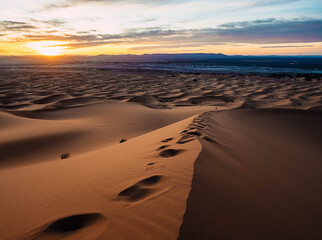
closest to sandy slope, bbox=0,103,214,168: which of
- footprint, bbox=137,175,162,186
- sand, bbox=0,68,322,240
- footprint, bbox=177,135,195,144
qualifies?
sand, bbox=0,68,322,240

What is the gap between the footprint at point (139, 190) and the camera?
7.72ft

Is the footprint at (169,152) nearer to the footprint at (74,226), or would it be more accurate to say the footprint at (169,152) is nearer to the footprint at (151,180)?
the footprint at (151,180)

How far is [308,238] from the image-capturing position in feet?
6.31

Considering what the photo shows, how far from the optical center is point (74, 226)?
Answer: 6.61 ft

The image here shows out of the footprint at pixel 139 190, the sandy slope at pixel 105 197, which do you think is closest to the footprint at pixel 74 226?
the sandy slope at pixel 105 197

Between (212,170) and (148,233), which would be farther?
(212,170)

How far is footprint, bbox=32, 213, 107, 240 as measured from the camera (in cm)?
187

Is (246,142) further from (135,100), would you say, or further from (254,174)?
(135,100)

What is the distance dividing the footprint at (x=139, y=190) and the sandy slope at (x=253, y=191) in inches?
18.0

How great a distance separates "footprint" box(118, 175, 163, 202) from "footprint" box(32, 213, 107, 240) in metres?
0.36

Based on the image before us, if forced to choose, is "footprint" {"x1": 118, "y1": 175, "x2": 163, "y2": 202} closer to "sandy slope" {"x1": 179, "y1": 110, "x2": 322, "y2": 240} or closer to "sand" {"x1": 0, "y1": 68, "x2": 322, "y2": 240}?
"sand" {"x1": 0, "y1": 68, "x2": 322, "y2": 240}

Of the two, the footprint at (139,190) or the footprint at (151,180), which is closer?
the footprint at (139,190)

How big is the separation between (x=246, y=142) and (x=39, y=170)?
3983 millimetres

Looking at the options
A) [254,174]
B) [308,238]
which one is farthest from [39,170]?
[308,238]
